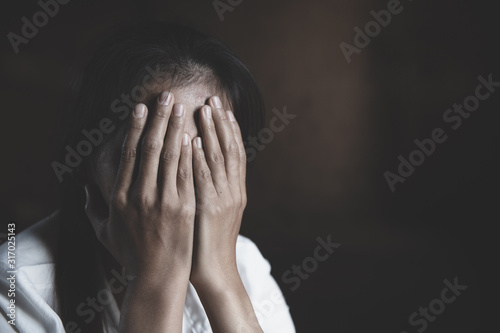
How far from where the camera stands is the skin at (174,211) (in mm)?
723

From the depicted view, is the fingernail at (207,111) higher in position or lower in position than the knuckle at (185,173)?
higher

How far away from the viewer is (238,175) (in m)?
0.83

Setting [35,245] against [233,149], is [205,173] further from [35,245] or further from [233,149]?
[35,245]

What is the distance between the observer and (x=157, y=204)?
2.47 feet

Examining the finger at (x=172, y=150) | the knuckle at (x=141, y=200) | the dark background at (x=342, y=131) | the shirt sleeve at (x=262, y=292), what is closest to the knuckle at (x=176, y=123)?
the finger at (x=172, y=150)

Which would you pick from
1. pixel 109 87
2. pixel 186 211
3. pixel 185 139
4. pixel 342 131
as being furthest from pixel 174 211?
pixel 342 131

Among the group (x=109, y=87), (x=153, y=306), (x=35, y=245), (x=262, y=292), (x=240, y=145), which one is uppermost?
(x=109, y=87)

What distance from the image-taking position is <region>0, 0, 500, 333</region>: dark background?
7.20 feet

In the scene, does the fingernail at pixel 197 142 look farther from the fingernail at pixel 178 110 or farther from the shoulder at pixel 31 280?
the shoulder at pixel 31 280

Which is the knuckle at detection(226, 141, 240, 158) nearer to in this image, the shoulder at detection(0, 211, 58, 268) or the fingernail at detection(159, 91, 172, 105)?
the fingernail at detection(159, 91, 172, 105)

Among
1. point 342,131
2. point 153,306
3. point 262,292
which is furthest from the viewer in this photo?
point 342,131

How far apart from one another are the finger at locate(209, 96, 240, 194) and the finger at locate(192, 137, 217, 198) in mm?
39

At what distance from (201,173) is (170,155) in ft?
0.22

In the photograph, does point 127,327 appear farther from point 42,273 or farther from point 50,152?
point 50,152
